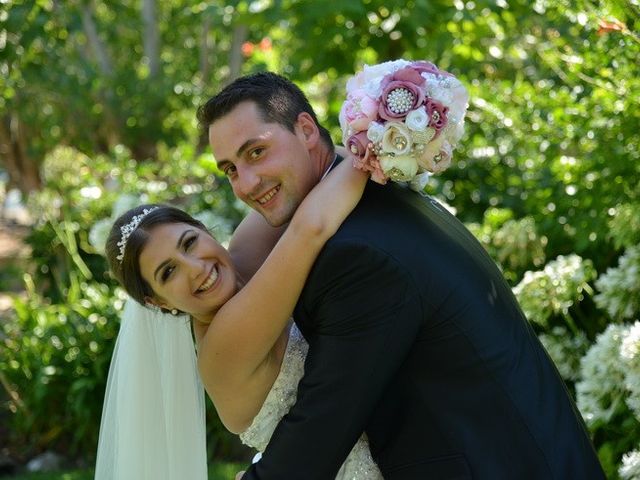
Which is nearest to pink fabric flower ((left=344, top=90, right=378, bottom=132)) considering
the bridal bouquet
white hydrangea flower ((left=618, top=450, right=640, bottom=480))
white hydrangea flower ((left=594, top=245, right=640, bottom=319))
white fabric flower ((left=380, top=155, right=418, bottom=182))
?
the bridal bouquet

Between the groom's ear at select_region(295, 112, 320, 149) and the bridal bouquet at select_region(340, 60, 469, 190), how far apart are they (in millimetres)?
244

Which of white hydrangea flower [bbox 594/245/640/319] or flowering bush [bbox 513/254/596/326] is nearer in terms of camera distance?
white hydrangea flower [bbox 594/245/640/319]

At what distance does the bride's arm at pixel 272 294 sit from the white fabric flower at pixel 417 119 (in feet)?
0.68

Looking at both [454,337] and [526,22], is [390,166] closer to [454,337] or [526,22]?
[454,337]

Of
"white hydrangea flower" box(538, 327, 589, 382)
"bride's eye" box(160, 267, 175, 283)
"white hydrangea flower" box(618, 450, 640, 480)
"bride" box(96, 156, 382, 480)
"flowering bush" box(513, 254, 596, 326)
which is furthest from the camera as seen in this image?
"white hydrangea flower" box(538, 327, 589, 382)

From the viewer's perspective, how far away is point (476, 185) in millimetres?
6551

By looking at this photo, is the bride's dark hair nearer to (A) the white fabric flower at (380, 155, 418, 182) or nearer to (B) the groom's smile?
(B) the groom's smile

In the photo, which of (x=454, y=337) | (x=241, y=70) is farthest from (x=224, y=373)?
(x=241, y=70)

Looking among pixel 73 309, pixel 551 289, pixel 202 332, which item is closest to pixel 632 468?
pixel 551 289

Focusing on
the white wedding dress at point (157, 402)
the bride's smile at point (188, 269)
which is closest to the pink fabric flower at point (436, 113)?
the bride's smile at point (188, 269)

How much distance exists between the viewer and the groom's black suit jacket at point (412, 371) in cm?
244

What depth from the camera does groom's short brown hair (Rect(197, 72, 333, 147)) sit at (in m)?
2.78

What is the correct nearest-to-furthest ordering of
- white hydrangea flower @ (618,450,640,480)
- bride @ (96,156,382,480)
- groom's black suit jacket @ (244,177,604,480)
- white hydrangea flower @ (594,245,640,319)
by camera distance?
groom's black suit jacket @ (244,177,604,480)
bride @ (96,156,382,480)
white hydrangea flower @ (618,450,640,480)
white hydrangea flower @ (594,245,640,319)

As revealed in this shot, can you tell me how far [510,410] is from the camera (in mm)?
2533
